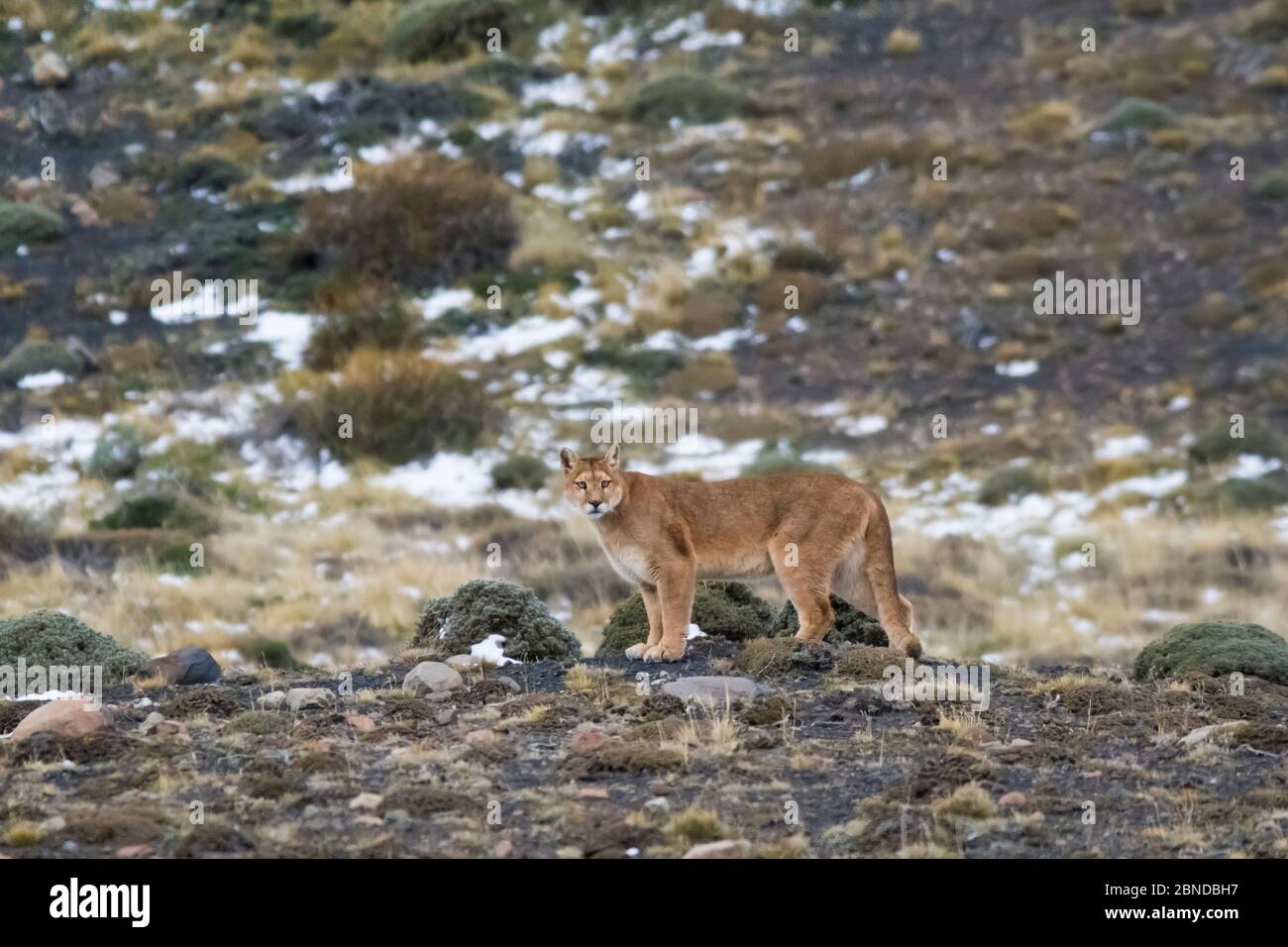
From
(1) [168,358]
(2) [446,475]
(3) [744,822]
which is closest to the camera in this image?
(3) [744,822]

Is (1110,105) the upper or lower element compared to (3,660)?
upper

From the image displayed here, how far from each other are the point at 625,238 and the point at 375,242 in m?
4.95

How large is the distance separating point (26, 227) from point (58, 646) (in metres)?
25.6

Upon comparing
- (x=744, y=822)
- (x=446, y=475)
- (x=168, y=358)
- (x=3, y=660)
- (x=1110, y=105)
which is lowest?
(x=744, y=822)

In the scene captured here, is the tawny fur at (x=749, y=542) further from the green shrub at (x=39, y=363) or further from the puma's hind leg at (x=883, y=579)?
the green shrub at (x=39, y=363)

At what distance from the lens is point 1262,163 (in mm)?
39000

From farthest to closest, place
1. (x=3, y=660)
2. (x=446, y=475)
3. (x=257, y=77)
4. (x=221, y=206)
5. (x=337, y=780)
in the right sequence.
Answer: (x=257, y=77), (x=221, y=206), (x=446, y=475), (x=3, y=660), (x=337, y=780)

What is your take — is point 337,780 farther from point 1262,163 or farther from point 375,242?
point 1262,163

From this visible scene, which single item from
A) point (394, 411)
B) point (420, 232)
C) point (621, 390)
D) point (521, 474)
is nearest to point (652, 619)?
point (521, 474)

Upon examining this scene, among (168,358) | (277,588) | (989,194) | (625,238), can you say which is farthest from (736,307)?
(277,588)

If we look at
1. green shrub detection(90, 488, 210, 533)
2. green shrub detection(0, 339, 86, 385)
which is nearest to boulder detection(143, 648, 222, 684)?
green shrub detection(90, 488, 210, 533)

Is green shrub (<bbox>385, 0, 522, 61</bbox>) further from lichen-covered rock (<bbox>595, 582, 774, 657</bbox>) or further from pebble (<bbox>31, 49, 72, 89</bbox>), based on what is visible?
lichen-covered rock (<bbox>595, 582, 774, 657</bbox>)

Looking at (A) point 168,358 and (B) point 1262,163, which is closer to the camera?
(A) point 168,358

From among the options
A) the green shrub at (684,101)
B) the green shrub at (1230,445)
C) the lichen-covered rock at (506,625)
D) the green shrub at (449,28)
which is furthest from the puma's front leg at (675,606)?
the green shrub at (449,28)
